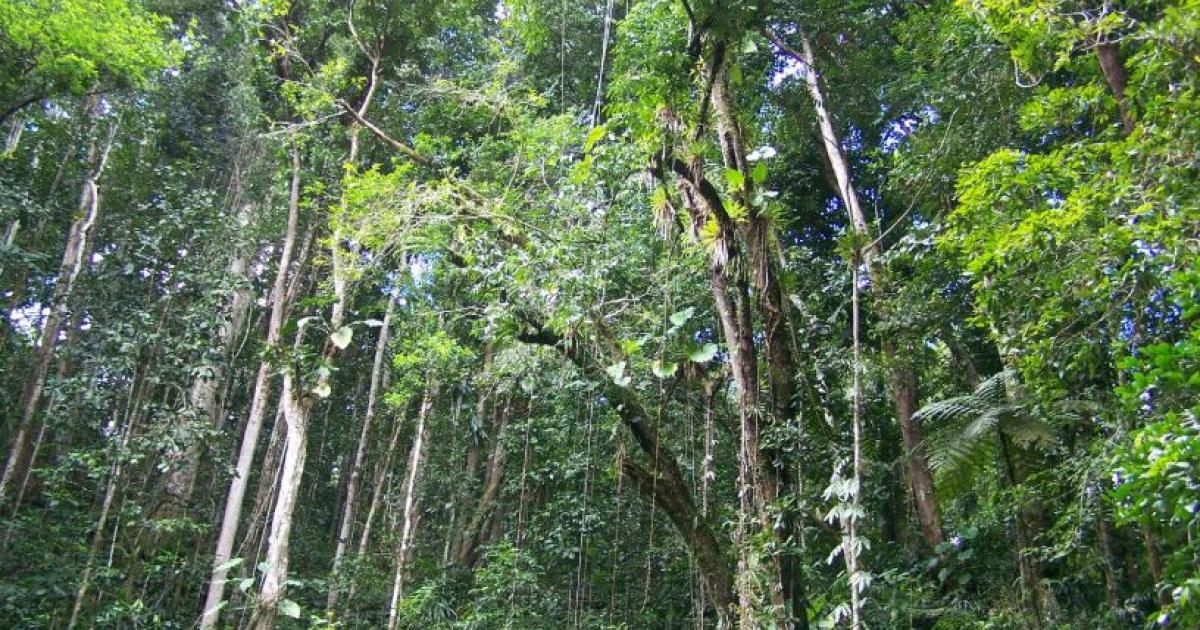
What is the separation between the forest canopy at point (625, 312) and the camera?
12.6 feet

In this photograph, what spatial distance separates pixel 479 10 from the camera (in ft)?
36.2

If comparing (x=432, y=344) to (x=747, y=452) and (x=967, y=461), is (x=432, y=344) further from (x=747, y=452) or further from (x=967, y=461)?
(x=967, y=461)

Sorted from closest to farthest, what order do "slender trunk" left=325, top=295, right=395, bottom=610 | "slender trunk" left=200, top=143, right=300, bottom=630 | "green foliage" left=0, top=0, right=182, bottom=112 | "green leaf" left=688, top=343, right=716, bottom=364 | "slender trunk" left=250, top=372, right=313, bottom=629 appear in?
"green leaf" left=688, top=343, right=716, bottom=364
"slender trunk" left=250, top=372, right=313, bottom=629
"slender trunk" left=200, top=143, right=300, bottom=630
"green foliage" left=0, top=0, right=182, bottom=112
"slender trunk" left=325, top=295, right=395, bottom=610

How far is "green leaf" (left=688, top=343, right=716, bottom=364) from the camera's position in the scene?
441cm

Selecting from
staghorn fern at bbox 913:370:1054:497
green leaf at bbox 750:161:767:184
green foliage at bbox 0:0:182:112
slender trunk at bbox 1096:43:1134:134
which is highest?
green foliage at bbox 0:0:182:112

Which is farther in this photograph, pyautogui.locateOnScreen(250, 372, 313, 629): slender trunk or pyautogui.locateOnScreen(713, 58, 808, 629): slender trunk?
pyautogui.locateOnScreen(250, 372, 313, 629): slender trunk

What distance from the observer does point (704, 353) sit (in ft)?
14.6

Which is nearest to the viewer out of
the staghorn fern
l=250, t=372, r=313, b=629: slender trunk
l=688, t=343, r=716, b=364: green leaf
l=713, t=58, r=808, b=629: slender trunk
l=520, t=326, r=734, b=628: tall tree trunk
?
l=713, t=58, r=808, b=629: slender trunk

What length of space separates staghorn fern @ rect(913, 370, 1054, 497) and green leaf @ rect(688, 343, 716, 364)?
4.08 ft

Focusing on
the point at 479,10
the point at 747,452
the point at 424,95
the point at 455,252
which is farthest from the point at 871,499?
the point at 479,10

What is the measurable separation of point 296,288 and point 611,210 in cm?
357

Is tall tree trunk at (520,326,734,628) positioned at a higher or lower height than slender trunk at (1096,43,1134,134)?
lower

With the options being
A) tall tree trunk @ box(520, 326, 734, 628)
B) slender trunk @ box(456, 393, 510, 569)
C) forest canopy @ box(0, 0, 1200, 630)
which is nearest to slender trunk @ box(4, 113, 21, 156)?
forest canopy @ box(0, 0, 1200, 630)

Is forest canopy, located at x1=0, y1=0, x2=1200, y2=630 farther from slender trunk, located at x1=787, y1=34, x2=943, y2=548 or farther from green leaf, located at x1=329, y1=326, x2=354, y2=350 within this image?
green leaf, located at x1=329, y1=326, x2=354, y2=350
